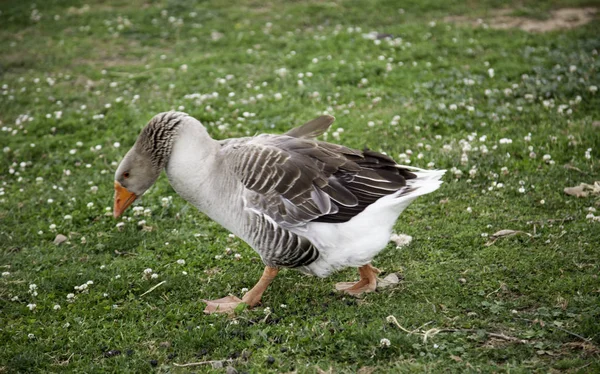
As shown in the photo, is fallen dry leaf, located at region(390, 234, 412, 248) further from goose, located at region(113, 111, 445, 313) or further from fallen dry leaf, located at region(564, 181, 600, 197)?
fallen dry leaf, located at region(564, 181, 600, 197)

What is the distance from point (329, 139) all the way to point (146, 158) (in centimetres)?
319

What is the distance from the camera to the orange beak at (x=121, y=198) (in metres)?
5.33

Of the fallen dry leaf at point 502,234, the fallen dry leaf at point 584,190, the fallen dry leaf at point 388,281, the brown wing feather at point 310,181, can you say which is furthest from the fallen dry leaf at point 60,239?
the fallen dry leaf at point 584,190

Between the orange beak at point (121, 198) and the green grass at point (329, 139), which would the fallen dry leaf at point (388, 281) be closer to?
the green grass at point (329, 139)

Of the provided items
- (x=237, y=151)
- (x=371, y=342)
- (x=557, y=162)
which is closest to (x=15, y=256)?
(x=237, y=151)

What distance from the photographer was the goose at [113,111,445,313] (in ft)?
16.1

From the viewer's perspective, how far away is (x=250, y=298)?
16.8 feet

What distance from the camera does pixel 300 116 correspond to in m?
8.44

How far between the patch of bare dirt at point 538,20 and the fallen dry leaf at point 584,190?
5570 mm

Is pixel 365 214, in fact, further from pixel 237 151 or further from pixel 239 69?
pixel 239 69

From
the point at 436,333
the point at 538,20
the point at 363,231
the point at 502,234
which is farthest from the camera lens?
the point at 538,20

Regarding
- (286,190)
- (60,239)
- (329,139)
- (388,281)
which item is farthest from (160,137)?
(329,139)

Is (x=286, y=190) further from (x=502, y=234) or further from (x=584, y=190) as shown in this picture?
(x=584, y=190)

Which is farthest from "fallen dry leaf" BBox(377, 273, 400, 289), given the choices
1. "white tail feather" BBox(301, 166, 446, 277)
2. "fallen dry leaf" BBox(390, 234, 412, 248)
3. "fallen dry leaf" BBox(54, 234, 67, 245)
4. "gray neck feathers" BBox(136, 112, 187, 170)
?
"fallen dry leaf" BBox(54, 234, 67, 245)
